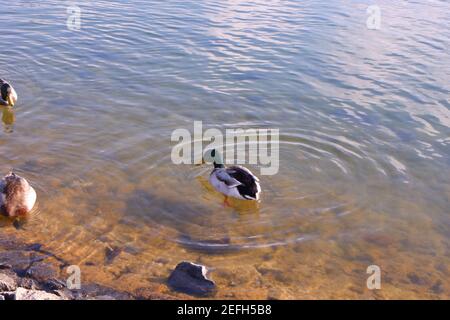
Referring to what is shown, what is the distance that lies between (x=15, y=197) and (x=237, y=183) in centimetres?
416

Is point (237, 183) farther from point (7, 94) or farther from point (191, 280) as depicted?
point (7, 94)

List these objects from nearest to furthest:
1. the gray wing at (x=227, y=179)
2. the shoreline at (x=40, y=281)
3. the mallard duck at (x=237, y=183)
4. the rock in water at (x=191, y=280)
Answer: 1. the shoreline at (x=40, y=281)
2. the rock in water at (x=191, y=280)
3. the mallard duck at (x=237, y=183)
4. the gray wing at (x=227, y=179)

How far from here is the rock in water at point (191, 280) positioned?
296 inches

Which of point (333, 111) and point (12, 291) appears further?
point (333, 111)

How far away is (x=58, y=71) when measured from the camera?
1608 centimetres

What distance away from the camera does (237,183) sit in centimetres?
994

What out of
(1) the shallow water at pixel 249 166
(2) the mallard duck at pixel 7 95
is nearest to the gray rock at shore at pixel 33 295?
(1) the shallow water at pixel 249 166

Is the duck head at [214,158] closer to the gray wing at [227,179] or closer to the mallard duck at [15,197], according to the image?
the gray wing at [227,179]

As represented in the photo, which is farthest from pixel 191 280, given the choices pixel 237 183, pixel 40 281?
pixel 237 183
